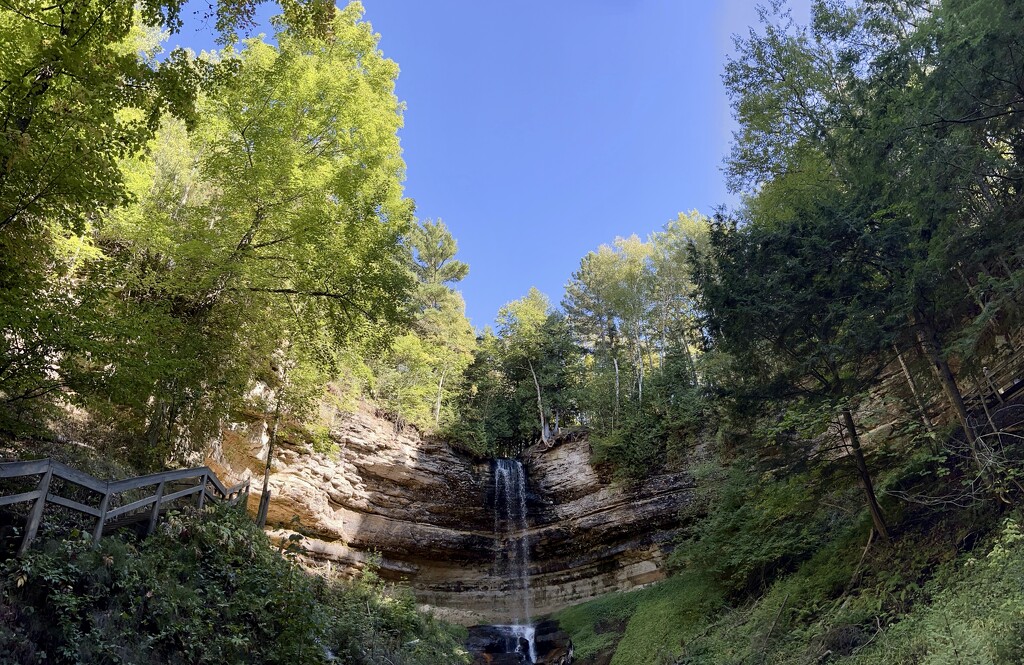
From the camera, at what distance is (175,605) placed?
219 inches

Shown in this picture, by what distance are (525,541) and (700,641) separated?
1116 cm

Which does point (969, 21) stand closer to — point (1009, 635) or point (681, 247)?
point (1009, 635)

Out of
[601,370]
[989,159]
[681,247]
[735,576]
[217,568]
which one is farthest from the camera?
[681,247]

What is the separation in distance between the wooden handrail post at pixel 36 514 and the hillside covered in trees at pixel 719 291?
8.2 inches

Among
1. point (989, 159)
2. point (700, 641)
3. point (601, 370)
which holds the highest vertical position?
point (601, 370)

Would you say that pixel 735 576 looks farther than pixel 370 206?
Yes

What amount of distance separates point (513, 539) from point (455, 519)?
2612 millimetres

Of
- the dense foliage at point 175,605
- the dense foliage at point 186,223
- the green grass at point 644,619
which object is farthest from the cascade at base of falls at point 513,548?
the dense foliage at point 186,223

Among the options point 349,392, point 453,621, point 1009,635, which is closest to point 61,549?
point 1009,635

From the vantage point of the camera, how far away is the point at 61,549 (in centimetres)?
504

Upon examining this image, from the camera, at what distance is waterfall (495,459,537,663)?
2067 cm

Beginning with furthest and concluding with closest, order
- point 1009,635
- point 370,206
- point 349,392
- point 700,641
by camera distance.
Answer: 1. point 349,392
2. point 700,641
3. point 370,206
4. point 1009,635

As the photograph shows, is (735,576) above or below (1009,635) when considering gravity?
above

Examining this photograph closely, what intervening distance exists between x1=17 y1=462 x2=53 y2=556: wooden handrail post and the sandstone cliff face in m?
12.8
